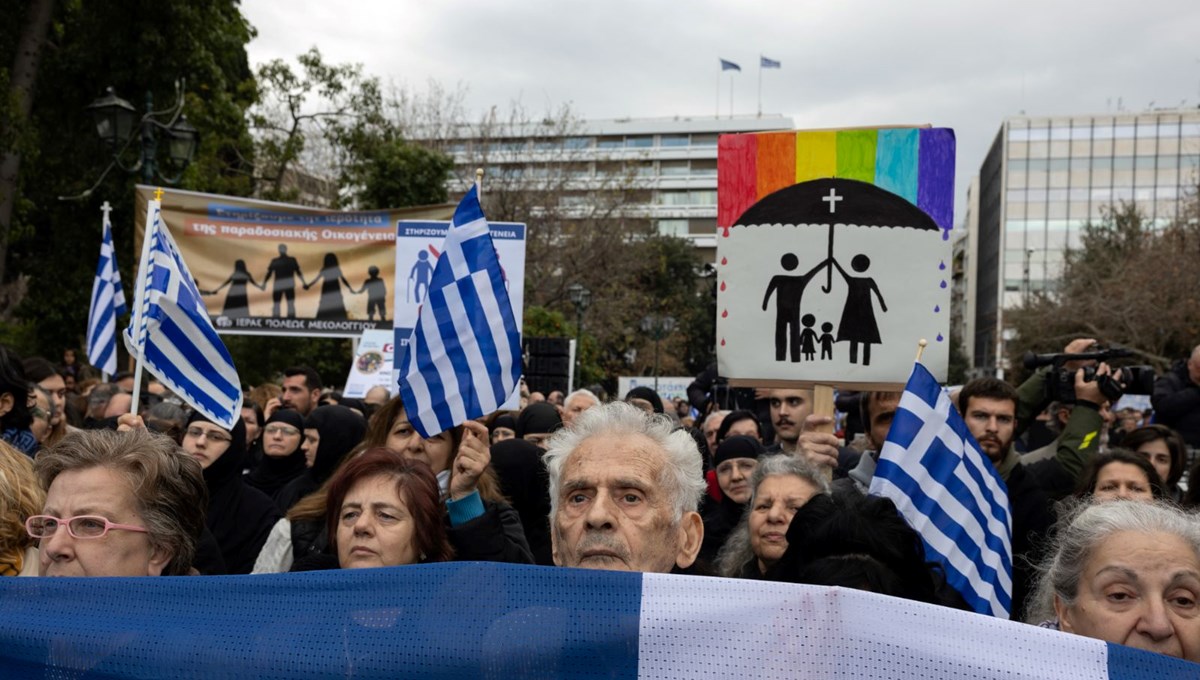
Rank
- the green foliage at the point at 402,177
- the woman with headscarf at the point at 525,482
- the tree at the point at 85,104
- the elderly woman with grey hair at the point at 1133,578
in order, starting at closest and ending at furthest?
1. the elderly woman with grey hair at the point at 1133,578
2. the woman with headscarf at the point at 525,482
3. the tree at the point at 85,104
4. the green foliage at the point at 402,177

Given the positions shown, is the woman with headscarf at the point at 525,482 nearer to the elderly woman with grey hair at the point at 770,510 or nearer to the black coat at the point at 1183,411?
the elderly woman with grey hair at the point at 770,510

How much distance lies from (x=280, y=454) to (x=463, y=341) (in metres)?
2.32

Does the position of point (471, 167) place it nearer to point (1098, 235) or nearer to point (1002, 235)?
point (1098, 235)

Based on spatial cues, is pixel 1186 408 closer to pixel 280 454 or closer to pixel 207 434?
pixel 280 454

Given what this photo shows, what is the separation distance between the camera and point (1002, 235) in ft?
311

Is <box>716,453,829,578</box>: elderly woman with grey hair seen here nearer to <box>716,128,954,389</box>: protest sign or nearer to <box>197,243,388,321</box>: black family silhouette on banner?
<box>716,128,954,389</box>: protest sign

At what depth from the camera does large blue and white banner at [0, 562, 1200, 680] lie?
199cm

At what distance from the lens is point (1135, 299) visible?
36.7 metres

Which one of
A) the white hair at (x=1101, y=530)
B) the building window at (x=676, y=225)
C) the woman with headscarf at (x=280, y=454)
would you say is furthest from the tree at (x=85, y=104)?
the building window at (x=676, y=225)

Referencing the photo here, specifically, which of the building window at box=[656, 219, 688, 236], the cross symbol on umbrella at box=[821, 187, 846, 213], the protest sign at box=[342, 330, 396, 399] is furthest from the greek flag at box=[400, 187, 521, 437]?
the building window at box=[656, 219, 688, 236]

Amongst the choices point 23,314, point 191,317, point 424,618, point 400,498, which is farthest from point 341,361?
point 424,618

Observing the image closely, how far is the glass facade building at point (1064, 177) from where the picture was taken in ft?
292

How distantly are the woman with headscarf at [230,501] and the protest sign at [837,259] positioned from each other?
2050 millimetres

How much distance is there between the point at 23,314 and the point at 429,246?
34.1 feet
